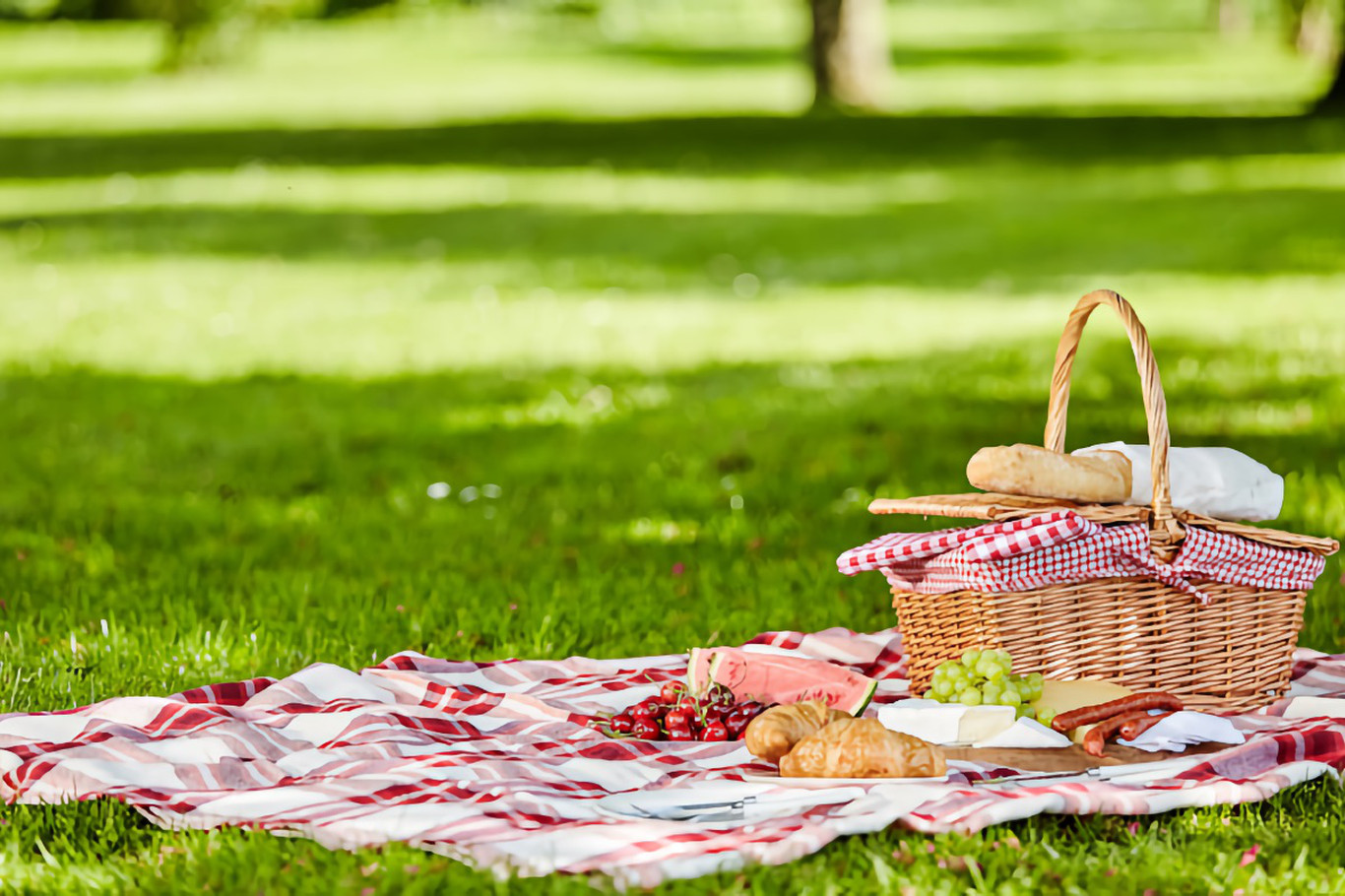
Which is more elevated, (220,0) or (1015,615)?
(220,0)


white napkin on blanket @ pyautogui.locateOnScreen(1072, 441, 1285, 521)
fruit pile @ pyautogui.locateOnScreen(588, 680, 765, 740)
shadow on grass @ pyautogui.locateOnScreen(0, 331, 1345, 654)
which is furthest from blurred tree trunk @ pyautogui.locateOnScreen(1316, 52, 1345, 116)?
fruit pile @ pyautogui.locateOnScreen(588, 680, 765, 740)

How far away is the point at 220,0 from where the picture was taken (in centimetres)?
4316

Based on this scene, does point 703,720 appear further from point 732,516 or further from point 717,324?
point 717,324

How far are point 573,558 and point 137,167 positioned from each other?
1948cm

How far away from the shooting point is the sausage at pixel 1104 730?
4.04 meters

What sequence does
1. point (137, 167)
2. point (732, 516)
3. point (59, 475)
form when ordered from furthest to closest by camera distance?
point (137, 167) < point (59, 475) < point (732, 516)

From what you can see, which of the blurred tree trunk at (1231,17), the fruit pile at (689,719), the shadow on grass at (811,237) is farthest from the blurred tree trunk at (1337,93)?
the fruit pile at (689,719)

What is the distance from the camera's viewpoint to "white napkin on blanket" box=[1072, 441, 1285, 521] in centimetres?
448

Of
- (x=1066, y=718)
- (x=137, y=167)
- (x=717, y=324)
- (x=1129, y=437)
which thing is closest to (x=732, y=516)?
(x=1129, y=437)

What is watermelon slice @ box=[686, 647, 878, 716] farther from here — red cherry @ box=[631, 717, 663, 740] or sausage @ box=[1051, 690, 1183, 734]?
sausage @ box=[1051, 690, 1183, 734]

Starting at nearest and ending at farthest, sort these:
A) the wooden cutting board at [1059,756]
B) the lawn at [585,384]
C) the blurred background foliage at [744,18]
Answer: the wooden cutting board at [1059,756] → the lawn at [585,384] → the blurred background foliage at [744,18]

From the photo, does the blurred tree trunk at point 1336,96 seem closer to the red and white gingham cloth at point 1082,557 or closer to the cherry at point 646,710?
the red and white gingham cloth at point 1082,557

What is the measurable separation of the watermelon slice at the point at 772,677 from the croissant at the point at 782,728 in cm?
A: 24

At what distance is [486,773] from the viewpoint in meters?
3.95
